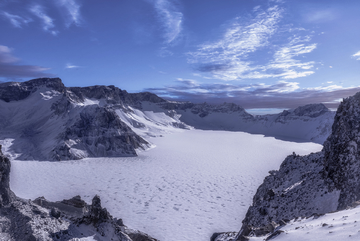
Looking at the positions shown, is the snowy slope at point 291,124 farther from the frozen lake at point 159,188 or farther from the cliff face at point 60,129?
the cliff face at point 60,129

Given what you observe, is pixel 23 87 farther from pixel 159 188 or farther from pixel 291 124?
pixel 291 124

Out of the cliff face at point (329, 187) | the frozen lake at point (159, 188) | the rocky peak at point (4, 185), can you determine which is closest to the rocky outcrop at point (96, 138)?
the frozen lake at point (159, 188)

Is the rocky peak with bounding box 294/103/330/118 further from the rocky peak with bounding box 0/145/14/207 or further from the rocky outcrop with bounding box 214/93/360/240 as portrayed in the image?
the rocky peak with bounding box 0/145/14/207

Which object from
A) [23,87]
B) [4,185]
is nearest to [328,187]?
[4,185]

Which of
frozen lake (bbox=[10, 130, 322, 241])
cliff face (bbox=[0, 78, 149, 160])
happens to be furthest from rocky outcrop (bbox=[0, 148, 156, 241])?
cliff face (bbox=[0, 78, 149, 160])

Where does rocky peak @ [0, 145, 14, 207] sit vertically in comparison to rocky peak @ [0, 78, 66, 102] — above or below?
below

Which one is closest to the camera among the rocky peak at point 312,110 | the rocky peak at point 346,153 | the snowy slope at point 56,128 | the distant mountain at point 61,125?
the rocky peak at point 346,153
